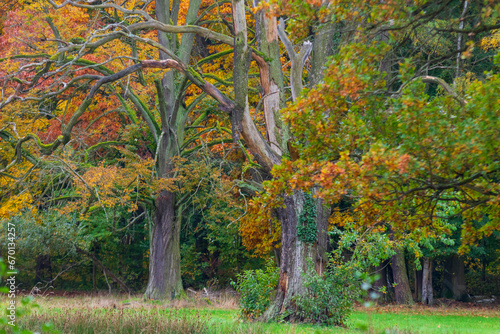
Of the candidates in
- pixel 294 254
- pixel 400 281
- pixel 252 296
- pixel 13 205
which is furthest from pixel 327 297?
pixel 400 281

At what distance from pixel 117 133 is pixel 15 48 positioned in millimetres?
7470

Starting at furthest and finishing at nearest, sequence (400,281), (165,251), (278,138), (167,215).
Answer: (400,281) < (167,215) < (165,251) < (278,138)

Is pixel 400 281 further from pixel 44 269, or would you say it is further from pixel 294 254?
pixel 44 269

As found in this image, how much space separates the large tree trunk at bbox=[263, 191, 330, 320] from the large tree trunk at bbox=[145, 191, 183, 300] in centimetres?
791

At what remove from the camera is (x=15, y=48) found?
45.6 ft

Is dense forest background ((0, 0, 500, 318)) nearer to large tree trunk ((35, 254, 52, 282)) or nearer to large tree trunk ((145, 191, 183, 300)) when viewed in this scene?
large tree trunk ((145, 191, 183, 300))

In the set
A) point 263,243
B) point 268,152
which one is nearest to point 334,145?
point 268,152

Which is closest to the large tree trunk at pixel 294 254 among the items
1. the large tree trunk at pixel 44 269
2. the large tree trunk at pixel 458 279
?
the large tree trunk at pixel 458 279

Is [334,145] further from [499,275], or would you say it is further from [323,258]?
[499,275]

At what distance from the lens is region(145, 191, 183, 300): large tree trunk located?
18.5 m

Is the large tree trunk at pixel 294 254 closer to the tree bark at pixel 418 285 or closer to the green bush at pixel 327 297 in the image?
the green bush at pixel 327 297

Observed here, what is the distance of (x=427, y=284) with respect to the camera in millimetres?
24547

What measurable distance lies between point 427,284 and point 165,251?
Answer: 46.6ft

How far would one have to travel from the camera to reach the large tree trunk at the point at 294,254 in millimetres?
11258
